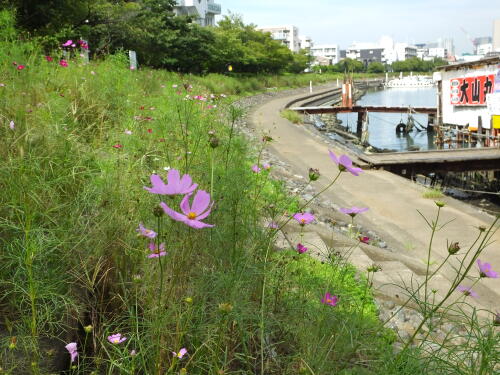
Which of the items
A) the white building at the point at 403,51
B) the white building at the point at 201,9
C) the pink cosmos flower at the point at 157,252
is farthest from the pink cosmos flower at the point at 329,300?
the white building at the point at 403,51

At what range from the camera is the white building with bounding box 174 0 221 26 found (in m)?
57.8

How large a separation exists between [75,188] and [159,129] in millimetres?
1981

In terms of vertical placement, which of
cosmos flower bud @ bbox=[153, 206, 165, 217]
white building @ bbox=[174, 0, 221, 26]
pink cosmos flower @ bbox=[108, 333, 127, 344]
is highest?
white building @ bbox=[174, 0, 221, 26]

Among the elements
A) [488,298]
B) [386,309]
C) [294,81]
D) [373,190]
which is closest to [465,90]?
[373,190]

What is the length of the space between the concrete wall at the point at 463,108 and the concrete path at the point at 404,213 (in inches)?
308

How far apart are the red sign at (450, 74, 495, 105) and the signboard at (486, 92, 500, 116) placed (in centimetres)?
40

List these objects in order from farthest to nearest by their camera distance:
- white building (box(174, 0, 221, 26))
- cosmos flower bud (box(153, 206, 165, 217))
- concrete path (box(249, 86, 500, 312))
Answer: white building (box(174, 0, 221, 26)) → concrete path (box(249, 86, 500, 312)) → cosmos flower bud (box(153, 206, 165, 217))

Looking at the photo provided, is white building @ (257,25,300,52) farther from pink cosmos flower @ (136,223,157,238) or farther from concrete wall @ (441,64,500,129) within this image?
pink cosmos flower @ (136,223,157,238)

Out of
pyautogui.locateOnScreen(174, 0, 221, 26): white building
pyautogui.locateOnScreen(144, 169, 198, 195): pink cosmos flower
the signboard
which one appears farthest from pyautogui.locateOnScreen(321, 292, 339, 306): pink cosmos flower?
pyautogui.locateOnScreen(174, 0, 221, 26): white building

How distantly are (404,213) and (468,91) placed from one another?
12.4 meters

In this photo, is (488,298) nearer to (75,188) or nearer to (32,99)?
(75,188)

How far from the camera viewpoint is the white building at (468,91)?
1661 centimetres

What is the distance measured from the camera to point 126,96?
5945mm

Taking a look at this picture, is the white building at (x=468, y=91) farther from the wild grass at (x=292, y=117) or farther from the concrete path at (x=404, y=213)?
the concrete path at (x=404, y=213)
